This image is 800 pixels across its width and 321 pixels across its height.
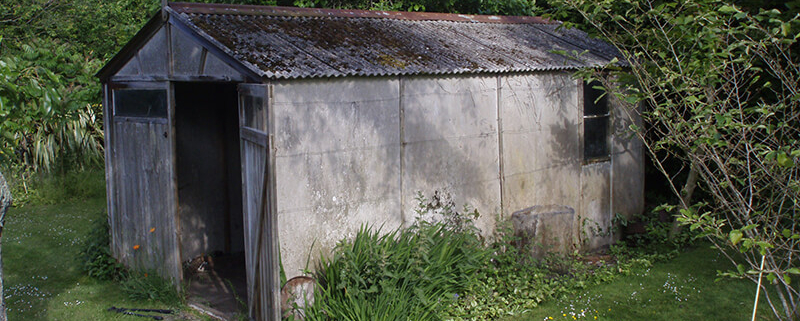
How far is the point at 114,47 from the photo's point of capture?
19609mm

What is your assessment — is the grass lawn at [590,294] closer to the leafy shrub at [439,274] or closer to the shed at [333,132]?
the leafy shrub at [439,274]

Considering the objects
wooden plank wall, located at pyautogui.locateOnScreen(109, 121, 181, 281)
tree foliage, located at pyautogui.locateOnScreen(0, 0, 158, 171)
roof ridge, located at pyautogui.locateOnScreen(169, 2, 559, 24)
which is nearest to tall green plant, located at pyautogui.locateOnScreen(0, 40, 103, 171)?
tree foliage, located at pyautogui.locateOnScreen(0, 0, 158, 171)

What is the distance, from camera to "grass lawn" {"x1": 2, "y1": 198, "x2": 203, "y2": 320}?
715 centimetres

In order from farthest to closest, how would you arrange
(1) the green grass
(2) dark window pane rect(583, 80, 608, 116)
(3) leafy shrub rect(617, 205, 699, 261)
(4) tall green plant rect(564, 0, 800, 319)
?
(2) dark window pane rect(583, 80, 608, 116) < (3) leafy shrub rect(617, 205, 699, 261) < (1) the green grass < (4) tall green plant rect(564, 0, 800, 319)

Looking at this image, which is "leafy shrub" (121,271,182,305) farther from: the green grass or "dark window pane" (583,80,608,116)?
"dark window pane" (583,80,608,116)

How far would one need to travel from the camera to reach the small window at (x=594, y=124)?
8852 millimetres

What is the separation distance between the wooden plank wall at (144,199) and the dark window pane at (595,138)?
519 centimetres

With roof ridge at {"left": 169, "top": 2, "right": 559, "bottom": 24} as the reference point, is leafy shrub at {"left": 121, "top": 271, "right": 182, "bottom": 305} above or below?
below

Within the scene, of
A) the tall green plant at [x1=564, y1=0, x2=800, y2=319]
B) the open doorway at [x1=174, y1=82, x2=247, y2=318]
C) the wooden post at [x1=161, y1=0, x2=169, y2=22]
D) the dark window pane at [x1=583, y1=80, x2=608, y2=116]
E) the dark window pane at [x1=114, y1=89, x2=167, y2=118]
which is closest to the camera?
the tall green plant at [x1=564, y1=0, x2=800, y2=319]

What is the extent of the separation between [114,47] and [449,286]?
1640 cm

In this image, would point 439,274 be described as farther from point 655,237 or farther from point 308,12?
point 655,237

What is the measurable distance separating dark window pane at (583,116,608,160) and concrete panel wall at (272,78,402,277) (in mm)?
3157

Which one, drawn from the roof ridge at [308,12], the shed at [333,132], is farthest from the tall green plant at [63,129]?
the roof ridge at [308,12]

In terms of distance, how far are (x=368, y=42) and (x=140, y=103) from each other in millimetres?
2750
